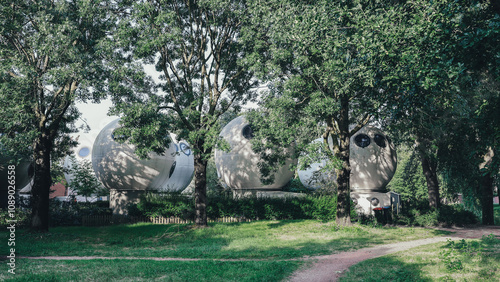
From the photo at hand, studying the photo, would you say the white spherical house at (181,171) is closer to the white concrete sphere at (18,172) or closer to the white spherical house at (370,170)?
the white concrete sphere at (18,172)

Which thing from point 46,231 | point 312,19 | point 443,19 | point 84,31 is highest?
point 84,31

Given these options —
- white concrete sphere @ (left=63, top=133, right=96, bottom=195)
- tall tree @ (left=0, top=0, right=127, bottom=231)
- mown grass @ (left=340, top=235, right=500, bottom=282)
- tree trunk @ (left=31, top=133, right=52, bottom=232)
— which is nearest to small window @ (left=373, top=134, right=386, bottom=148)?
mown grass @ (left=340, top=235, right=500, bottom=282)

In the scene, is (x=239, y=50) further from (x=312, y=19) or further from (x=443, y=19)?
(x=443, y=19)

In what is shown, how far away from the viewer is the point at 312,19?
13.3 m

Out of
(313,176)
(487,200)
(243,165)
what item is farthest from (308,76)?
(487,200)

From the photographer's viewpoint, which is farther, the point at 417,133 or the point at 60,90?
the point at 417,133

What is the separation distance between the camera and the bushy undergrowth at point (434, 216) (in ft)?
80.8

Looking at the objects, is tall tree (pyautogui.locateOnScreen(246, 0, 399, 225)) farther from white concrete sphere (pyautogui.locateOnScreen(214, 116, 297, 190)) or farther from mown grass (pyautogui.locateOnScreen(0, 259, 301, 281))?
mown grass (pyautogui.locateOnScreen(0, 259, 301, 281))

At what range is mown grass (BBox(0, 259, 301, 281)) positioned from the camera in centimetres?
996

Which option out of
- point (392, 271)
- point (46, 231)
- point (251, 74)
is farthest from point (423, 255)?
point (46, 231)

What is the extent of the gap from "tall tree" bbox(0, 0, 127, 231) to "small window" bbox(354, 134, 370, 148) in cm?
1917

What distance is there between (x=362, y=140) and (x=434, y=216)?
8.02m

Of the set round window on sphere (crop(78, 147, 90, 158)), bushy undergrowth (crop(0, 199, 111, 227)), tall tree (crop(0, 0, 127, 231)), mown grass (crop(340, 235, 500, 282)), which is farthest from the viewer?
round window on sphere (crop(78, 147, 90, 158))

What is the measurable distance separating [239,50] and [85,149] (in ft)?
90.0
